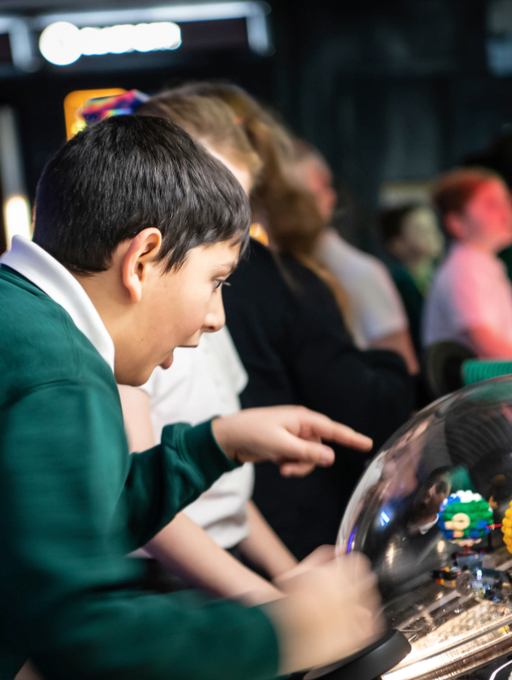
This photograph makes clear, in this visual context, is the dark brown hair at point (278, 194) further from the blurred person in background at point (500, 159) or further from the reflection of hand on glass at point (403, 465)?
the blurred person in background at point (500, 159)

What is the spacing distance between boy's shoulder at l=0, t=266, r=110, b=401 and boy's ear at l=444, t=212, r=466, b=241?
1979 mm

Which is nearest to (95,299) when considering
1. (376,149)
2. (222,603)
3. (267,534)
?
(222,603)

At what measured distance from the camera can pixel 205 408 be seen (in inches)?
38.0

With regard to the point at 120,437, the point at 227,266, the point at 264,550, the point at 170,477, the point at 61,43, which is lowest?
the point at 264,550

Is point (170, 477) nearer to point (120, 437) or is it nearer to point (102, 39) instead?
point (120, 437)

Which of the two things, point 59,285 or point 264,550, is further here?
point 264,550

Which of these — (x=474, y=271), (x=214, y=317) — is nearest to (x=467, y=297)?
(x=474, y=271)

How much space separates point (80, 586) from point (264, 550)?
25.2 inches

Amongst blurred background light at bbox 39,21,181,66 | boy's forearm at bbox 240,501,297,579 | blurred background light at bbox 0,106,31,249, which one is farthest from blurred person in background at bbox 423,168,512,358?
blurred background light at bbox 0,106,31,249

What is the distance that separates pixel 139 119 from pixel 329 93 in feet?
12.4

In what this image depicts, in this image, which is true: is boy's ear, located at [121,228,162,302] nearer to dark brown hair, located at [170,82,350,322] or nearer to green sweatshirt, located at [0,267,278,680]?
green sweatshirt, located at [0,267,278,680]

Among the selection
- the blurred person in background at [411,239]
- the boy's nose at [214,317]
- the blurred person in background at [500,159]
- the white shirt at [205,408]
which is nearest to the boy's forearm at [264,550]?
the white shirt at [205,408]

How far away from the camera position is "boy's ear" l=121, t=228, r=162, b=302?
629 millimetres

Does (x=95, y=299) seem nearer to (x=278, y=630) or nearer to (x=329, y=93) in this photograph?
(x=278, y=630)
